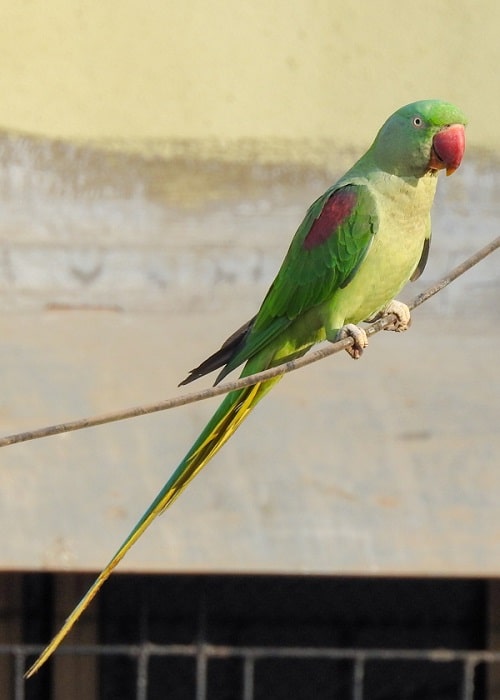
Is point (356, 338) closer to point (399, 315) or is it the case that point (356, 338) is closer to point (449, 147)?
point (399, 315)

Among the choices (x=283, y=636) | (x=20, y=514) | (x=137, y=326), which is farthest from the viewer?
(x=283, y=636)

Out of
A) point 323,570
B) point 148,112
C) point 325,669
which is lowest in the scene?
point 325,669

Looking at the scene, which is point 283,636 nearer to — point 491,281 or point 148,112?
point 491,281

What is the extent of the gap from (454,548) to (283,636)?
0.74 meters

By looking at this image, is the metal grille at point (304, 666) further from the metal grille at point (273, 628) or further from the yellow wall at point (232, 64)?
the yellow wall at point (232, 64)

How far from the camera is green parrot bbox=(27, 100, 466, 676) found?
2266 millimetres

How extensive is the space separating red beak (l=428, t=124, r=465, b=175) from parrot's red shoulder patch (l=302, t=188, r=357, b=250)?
16 cm

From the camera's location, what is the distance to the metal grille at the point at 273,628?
374 centimetres

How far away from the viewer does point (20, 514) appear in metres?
3.12

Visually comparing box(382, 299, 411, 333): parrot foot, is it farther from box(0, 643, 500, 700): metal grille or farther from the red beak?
box(0, 643, 500, 700): metal grille

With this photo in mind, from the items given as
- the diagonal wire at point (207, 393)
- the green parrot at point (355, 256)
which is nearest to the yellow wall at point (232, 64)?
the green parrot at point (355, 256)

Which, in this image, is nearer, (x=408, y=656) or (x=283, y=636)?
(x=408, y=656)

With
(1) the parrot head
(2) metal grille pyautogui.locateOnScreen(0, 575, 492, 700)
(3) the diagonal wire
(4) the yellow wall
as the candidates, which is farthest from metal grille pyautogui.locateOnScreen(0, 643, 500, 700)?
(3) the diagonal wire

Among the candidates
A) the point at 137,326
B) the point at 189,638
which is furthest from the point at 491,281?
the point at 189,638
